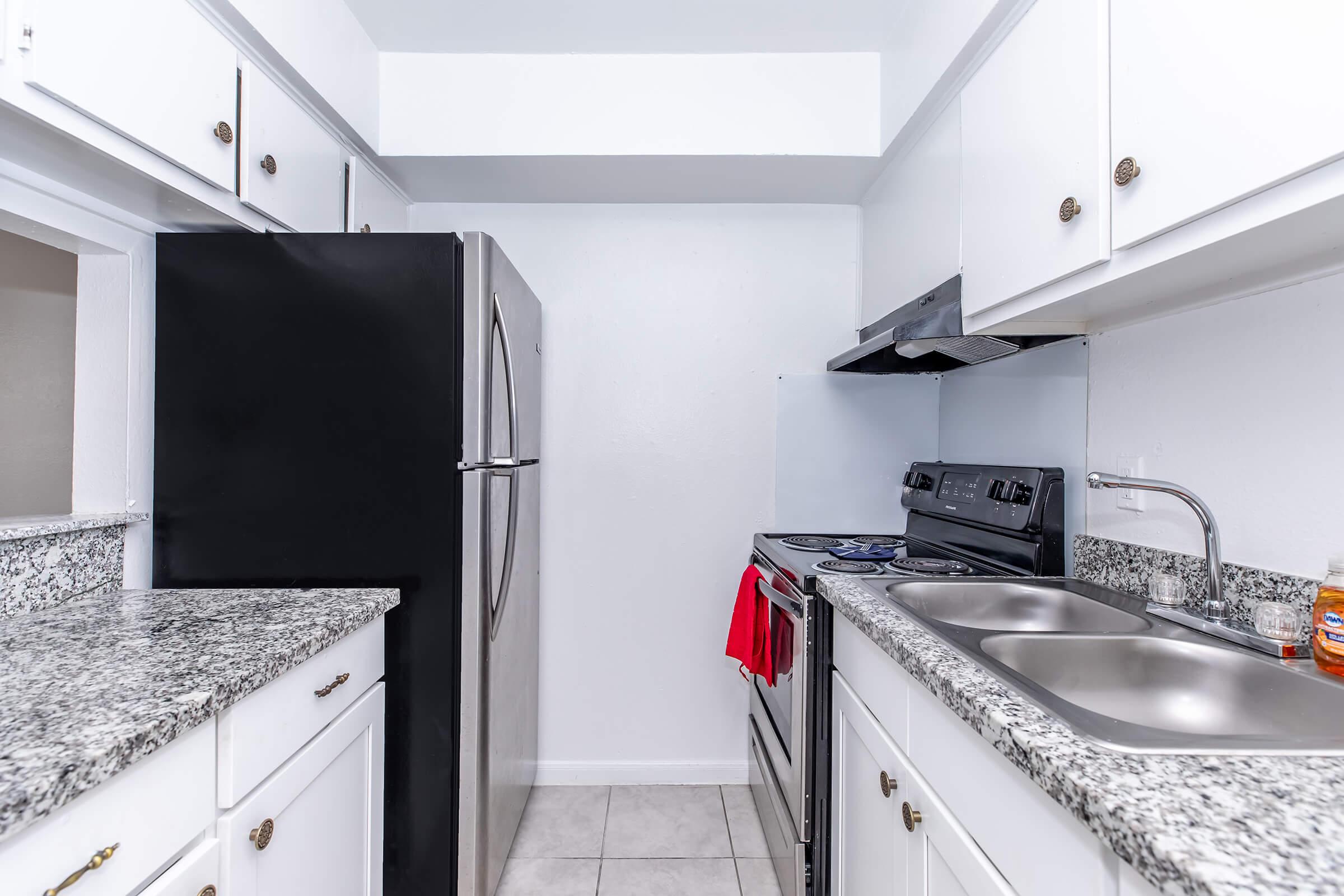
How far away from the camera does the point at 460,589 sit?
1.48 meters

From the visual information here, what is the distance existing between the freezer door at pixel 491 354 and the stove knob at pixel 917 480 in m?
1.41

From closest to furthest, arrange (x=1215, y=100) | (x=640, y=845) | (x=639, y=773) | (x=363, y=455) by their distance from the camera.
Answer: (x=1215, y=100)
(x=363, y=455)
(x=640, y=845)
(x=639, y=773)

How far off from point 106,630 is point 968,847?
1.47 metres

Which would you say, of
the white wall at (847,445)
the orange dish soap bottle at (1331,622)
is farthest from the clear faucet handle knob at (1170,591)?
the white wall at (847,445)

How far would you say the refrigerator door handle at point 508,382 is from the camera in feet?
5.07

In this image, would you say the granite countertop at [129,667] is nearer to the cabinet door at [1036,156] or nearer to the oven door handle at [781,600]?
the oven door handle at [781,600]

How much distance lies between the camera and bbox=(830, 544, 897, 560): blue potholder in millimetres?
1801

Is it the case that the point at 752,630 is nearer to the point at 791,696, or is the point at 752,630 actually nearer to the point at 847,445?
the point at 791,696

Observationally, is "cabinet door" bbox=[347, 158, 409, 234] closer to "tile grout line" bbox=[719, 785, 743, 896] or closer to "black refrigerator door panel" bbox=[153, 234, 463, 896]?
"black refrigerator door panel" bbox=[153, 234, 463, 896]

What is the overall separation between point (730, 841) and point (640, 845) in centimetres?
29

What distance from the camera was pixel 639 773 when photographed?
2312 millimetres

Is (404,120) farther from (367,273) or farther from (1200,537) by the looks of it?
(1200,537)

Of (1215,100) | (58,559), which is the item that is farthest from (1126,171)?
(58,559)

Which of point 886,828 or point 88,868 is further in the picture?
point 886,828
